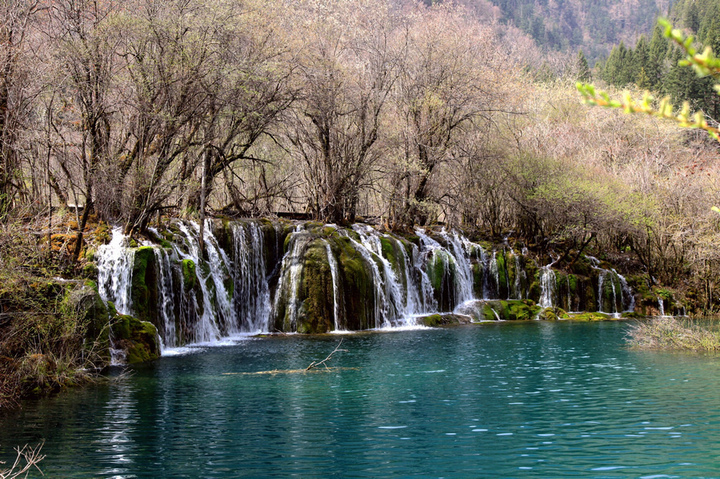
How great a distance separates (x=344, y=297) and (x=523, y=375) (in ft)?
41.1

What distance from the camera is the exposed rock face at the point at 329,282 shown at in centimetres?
2183

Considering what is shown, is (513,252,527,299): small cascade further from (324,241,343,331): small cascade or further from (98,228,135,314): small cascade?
(98,228,135,314): small cascade

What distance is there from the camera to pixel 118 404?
12375mm

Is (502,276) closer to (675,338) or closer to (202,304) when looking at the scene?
(675,338)

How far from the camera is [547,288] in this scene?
34969mm

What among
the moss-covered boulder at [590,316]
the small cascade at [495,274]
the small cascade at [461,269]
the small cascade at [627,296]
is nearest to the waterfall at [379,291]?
the small cascade at [461,269]

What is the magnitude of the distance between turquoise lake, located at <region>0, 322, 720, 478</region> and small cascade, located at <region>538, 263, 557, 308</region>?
1650cm

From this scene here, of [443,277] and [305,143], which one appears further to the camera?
[305,143]

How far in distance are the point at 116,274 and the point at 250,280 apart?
7007 millimetres

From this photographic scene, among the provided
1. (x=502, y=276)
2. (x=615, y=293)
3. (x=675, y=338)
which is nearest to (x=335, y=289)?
(x=502, y=276)

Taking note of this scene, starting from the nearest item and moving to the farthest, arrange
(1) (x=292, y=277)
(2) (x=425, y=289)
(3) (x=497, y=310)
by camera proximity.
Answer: (1) (x=292, y=277) < (2) (x=425, y=289) < (3) (x=497, y=310)

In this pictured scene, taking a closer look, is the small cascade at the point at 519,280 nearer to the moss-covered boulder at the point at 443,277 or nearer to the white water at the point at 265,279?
the white water at the point at 265,279

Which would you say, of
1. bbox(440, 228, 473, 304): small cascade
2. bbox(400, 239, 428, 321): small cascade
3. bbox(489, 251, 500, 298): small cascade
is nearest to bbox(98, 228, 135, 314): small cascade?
bbox(400, 239, 428, 321): small cascade

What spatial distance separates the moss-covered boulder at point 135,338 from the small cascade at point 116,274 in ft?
5.05
